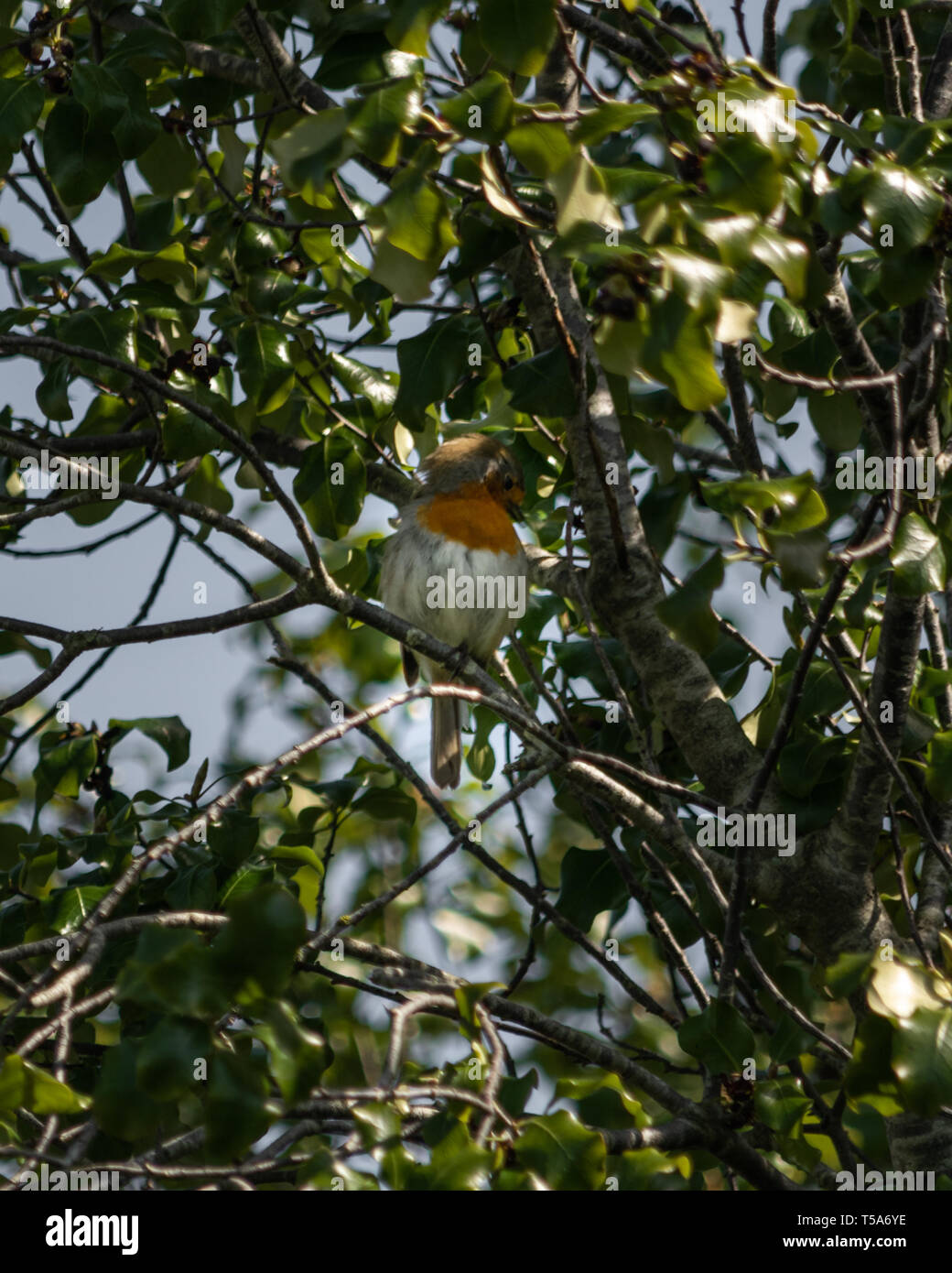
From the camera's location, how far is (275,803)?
6.21m

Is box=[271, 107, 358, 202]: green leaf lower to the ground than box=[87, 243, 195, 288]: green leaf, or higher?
lower

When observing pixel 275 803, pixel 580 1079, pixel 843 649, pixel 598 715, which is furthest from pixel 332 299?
pixel 275 803

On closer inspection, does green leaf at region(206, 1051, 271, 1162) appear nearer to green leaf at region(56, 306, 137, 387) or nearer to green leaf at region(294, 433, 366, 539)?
green leaf at region(56, 306, 137, 387)

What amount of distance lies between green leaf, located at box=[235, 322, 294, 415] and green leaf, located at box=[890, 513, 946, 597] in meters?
1.66

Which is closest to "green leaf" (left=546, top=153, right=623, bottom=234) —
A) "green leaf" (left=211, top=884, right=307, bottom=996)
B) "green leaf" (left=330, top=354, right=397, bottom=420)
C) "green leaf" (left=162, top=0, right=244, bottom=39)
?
"green leaf" (left=211, top=884, right=307, bottom=996)

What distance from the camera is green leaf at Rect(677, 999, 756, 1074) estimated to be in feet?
A: 8.29

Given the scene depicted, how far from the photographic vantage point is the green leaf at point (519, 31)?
1951mm

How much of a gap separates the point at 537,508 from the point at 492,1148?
308cm

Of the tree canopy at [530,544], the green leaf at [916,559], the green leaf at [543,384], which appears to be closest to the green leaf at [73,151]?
the tree canopy at [530,544]

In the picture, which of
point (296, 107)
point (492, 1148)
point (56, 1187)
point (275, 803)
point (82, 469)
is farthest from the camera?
point (275, 803)

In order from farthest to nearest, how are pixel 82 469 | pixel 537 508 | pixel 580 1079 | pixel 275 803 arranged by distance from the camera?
pixel 275 803 < pixel 537 508 < pixel 82 469 < pixel 580 1079

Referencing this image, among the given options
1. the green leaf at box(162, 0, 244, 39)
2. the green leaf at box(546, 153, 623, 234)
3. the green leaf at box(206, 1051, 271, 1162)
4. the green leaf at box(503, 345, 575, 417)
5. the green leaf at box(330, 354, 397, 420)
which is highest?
the green leaf at box(162, 0, 244, 39)

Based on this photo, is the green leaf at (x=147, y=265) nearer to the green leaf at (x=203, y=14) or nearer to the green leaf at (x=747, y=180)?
the green leaf at (x=203, y=14)
